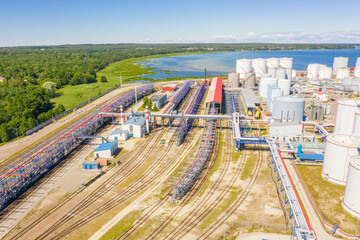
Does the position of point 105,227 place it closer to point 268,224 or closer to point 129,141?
point 268,224

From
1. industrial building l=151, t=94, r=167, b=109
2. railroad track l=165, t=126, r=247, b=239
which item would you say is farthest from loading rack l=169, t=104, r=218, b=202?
industrial building l=151, t=94, r=167, b=109

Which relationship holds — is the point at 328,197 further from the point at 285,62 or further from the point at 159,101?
the point at 285,62

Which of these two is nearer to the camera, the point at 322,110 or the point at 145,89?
the point at 322,110

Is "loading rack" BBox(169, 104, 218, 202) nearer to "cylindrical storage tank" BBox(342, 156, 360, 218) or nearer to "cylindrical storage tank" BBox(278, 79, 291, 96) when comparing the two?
"cylindrical storage tank" BBox(342, 156, 360, 218)

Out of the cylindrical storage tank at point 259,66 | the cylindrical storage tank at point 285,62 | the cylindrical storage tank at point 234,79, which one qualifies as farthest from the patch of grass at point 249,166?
the cylindrical storage tank at point 285,62

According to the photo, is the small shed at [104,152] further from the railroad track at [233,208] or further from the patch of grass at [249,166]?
the railroad track at [233,208]

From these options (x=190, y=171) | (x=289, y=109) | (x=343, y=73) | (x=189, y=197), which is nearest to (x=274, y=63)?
(x=343, y=73)

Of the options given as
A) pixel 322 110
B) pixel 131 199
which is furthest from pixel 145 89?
pixel 131 199
